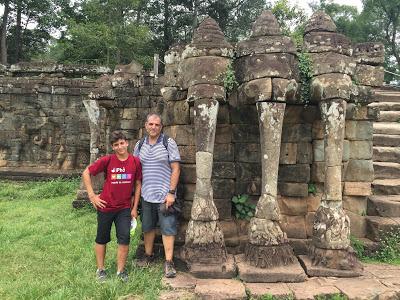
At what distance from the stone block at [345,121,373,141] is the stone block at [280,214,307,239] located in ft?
4.22

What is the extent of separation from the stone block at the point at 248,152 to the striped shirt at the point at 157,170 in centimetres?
83

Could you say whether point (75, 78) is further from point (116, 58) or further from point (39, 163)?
point (116, 58)

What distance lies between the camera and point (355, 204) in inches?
207

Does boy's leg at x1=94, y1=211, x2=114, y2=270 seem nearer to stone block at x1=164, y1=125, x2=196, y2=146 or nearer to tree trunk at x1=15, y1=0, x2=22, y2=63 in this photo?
stone block at x1=164, y1=125, x2=196, y2=146

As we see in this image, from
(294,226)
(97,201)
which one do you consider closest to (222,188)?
(294,226)

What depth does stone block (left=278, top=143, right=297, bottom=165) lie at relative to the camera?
4824 mm

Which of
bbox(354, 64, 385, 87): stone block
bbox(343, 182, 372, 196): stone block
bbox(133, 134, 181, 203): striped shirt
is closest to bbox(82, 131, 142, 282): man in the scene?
bbox(133, 134, 181, 203): striped shirt

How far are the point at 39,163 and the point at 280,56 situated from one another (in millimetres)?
11285

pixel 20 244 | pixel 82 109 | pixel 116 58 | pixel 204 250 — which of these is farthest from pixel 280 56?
pixel 116 58

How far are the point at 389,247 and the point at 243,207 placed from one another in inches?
74.9

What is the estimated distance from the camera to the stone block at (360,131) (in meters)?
5.18

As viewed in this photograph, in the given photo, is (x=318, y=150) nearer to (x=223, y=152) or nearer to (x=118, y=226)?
(x=223, y=152)

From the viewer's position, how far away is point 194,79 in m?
4.54

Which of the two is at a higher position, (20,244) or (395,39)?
(395,39)
